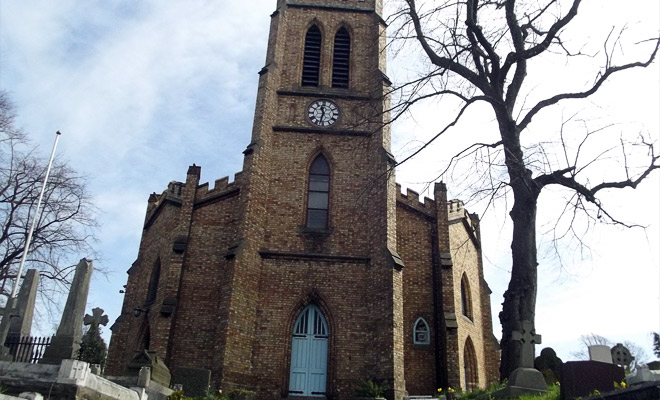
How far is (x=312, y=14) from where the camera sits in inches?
1044

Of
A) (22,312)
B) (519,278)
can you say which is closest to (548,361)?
(519,278)

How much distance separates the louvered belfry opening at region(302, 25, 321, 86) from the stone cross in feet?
48.5

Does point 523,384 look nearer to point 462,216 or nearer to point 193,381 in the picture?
point 193,381

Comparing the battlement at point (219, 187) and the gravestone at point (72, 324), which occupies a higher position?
→ the battlement at point (219, 187)

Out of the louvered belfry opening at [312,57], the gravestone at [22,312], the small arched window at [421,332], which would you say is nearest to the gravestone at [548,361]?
the small arched window at [421,332]

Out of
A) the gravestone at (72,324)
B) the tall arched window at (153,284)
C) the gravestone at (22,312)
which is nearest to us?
the gravestone at (72,324)

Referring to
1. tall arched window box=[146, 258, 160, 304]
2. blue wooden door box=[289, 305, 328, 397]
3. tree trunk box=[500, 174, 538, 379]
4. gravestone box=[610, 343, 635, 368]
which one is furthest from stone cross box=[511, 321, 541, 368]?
tall arched window box=[146, 258, 160, 304]

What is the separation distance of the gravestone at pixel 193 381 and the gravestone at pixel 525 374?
714 cm

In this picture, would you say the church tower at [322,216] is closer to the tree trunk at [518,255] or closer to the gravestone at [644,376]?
the tree trunk at [518,255]

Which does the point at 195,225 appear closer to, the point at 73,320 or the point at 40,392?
the point at 73,320

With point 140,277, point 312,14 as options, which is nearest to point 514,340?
point 140,277

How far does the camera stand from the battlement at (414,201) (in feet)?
74.4

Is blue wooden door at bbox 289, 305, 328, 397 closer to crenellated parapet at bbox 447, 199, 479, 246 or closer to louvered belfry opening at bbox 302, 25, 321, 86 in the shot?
crenellated parapet at bbox 447, 199, 479, 246

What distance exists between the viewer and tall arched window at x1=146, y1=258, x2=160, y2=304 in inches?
889
